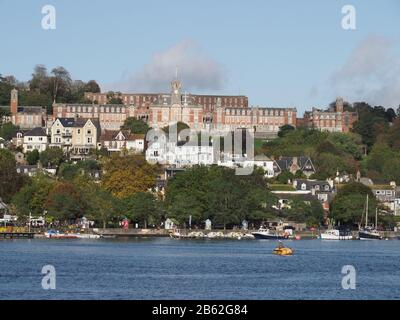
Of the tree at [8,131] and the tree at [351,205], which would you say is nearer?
the tree at [351,205]

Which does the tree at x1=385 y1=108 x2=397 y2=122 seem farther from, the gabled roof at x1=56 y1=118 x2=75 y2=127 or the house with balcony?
the gabled roof at x1=56 y1=118 x2=75 y2=127

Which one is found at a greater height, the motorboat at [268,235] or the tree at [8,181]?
the tree at [8,181]

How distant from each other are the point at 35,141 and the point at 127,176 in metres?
26.6

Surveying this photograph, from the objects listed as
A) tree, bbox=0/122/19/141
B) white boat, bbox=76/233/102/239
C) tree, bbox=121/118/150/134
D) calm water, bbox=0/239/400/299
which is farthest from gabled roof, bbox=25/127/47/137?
calm water, bbox=0/239/400/299

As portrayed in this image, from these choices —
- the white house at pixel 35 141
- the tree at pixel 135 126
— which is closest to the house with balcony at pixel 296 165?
the tree at pixel 135 126

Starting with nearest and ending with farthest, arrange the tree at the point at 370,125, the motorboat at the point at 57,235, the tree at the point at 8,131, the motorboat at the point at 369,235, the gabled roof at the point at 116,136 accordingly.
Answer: the motorboat at the point at 57,235 < the motorboat at the point at 369,235 < the gabled roof at the point at 116,136 < the tree at the point at 8,131 < the tree at the point at 370,125

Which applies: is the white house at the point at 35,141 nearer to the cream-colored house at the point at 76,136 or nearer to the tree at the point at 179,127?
the cream-colored house at the point at 76,136

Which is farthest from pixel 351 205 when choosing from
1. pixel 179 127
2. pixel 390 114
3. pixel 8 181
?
pixel 390 114

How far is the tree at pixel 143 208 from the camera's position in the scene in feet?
280

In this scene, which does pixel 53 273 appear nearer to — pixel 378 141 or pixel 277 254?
pixel 277 254

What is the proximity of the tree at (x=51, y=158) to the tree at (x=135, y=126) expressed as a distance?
1622 cm

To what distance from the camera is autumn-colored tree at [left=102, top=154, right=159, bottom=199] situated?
308 ft

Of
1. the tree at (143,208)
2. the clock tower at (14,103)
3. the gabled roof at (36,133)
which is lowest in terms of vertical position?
the tree at (143,208)

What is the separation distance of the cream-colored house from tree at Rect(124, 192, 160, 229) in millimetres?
32823
